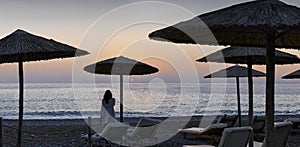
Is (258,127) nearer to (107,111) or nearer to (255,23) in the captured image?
(107,111)

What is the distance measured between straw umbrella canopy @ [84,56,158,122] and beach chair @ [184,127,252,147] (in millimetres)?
4340

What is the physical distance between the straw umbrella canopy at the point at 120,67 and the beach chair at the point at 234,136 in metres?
4.34

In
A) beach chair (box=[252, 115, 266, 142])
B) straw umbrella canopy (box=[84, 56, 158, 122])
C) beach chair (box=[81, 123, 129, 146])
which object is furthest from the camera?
beach chair (box=[252, 115, 266, 142])

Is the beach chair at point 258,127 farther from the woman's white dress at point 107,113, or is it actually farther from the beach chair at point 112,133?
the beach chair at point 112,133

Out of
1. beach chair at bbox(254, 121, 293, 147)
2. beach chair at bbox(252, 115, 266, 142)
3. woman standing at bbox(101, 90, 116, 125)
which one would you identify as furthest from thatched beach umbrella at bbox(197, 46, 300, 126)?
beach chair at bbox(252, 115, 266, 142)

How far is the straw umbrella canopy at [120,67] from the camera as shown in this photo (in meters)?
10.3

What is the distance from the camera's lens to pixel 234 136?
20.7 ft

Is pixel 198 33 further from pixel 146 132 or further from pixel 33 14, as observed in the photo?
pixel 33 14

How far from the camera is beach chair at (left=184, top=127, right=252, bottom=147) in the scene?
6273 millimetres

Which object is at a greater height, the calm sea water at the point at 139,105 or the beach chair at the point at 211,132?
the beach chair at the point at 211,132

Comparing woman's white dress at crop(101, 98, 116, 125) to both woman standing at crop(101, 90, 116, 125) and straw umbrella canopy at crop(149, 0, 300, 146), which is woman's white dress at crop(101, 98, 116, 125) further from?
straw umbrella canopy at crop(149, 0, 300, 146)

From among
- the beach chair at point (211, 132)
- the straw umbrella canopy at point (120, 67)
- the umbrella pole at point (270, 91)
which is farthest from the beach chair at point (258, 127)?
the umbrella pole at point (270, 91)

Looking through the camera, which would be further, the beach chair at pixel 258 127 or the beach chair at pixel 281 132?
the beach chair at pixel 258 127

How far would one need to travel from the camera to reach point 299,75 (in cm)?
1423
